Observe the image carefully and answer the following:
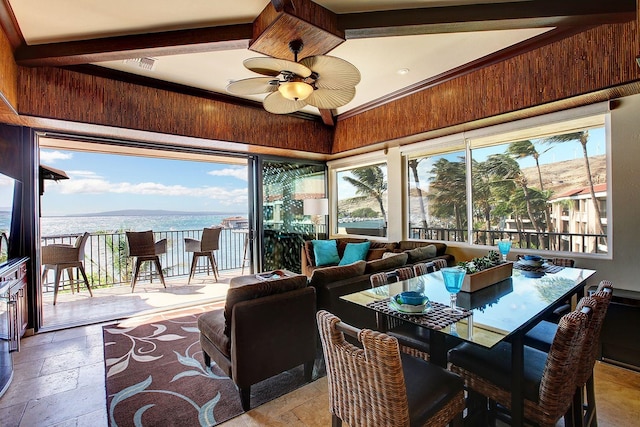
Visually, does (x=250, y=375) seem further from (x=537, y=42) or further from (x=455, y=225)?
(x=537, y=42)

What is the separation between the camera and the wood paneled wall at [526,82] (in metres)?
2.49

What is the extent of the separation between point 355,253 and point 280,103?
271cm

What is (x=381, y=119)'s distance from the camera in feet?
14.8

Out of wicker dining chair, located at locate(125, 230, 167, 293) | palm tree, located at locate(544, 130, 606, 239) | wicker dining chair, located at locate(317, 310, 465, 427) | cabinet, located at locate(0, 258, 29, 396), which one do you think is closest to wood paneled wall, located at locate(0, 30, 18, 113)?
cabinet, located at locate(0, 258, 29, 396)

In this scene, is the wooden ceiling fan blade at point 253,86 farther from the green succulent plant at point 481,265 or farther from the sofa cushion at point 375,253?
the sofa cushion at point 375,253

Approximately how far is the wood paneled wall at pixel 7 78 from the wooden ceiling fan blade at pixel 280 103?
2129 mm

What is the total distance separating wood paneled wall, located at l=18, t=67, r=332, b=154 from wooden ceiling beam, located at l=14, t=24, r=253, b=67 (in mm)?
322

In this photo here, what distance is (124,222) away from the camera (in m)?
10.5

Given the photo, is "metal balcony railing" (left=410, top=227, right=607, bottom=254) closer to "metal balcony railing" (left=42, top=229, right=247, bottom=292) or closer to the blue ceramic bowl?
the blue ceramic bowl

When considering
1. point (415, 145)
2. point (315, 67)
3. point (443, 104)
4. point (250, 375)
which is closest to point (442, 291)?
point (250, 375)

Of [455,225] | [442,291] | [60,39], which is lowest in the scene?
[442,291]

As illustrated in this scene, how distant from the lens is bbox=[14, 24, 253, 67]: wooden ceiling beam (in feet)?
8.11

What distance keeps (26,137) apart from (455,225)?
552cm

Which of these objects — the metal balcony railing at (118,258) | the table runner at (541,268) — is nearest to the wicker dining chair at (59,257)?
the metal balcony railing at (118,258)
